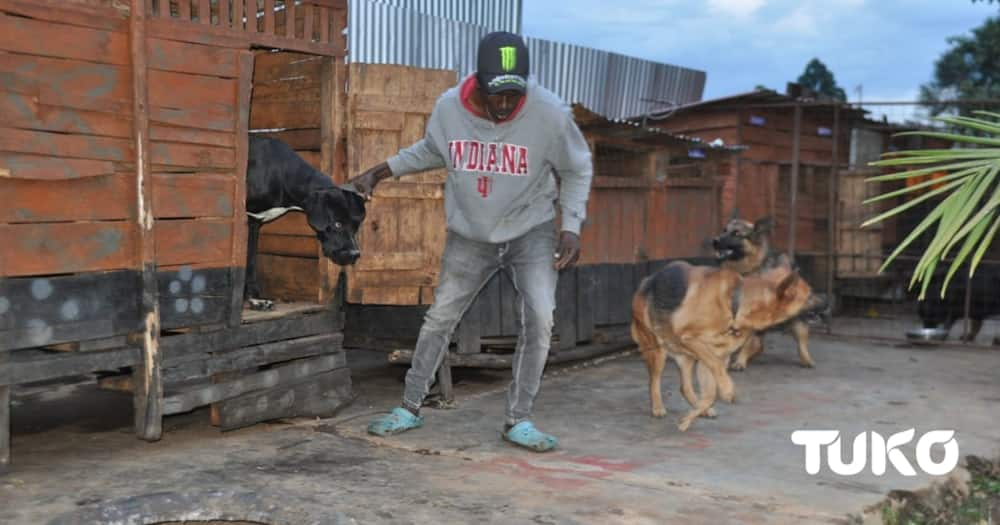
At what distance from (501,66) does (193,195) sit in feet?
6.07

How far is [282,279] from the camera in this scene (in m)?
6.66

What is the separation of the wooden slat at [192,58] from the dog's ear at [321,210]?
87 centimetres

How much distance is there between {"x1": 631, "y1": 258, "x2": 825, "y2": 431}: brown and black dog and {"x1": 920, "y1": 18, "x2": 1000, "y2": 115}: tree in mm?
17908

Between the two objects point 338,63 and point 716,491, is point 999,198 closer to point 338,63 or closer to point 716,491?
point 716,491

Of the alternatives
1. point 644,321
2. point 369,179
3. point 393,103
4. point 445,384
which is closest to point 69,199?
point 369,179

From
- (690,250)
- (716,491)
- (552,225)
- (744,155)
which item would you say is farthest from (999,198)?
(744,155)

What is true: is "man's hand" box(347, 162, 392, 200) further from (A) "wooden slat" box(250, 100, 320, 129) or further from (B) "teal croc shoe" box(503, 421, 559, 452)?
(B) "teal croc shoe" box(503, 421, 559, 452)

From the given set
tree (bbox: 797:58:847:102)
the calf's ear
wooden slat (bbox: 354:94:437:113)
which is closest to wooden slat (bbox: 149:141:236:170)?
the calf's ear

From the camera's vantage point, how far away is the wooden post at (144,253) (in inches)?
186

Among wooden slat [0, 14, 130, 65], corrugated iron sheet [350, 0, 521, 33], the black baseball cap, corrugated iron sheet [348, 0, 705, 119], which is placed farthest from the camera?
corrugated iron sheet [350, 0, 521, 33]

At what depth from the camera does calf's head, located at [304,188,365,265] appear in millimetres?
5656

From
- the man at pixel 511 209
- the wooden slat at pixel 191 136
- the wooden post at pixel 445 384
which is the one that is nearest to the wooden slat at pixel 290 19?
the wooden slat at pixel 191 136

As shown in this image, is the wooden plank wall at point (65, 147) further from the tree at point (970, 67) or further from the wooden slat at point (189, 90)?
the tree at point (970, 67)

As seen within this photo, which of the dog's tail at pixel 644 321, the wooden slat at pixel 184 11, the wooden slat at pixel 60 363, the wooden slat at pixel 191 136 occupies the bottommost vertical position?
the wooden slat at pixel 60 363
